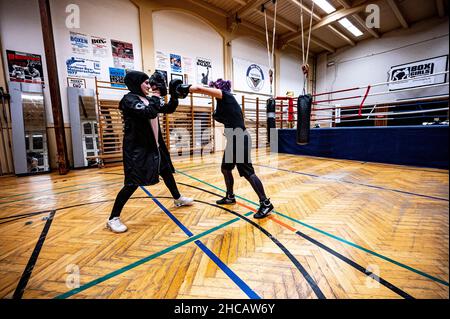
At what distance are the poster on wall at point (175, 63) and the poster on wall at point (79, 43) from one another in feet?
6.85

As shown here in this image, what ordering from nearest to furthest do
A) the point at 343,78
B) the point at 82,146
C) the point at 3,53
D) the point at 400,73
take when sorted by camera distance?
the point at 3,53, the point at 82,146, the point at 400,73, the point at 343,78

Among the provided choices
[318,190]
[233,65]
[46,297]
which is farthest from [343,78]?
[46,297]

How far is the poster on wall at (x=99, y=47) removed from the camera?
16.1ft

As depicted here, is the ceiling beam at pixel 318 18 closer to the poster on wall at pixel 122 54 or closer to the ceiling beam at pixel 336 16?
the ceiling beam at pixel 336 16

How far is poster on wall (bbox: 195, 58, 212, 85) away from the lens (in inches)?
261

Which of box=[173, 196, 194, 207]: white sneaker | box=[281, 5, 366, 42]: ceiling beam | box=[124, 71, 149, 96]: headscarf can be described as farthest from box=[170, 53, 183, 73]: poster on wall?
box=[173, 196, 194, 207]: white sneaker

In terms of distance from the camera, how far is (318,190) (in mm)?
2777

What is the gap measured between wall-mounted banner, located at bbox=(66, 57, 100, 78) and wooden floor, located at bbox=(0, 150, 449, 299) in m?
3.23

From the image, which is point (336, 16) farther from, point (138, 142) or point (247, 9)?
point (138, 142)

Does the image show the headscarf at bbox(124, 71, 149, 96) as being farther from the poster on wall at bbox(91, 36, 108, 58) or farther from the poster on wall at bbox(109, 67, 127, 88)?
the poster on wall at bbox(91, 36, 108, 58)

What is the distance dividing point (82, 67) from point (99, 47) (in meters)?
0.66

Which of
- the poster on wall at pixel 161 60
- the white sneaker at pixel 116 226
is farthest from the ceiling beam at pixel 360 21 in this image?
the white sneaker at pixel 116 226
